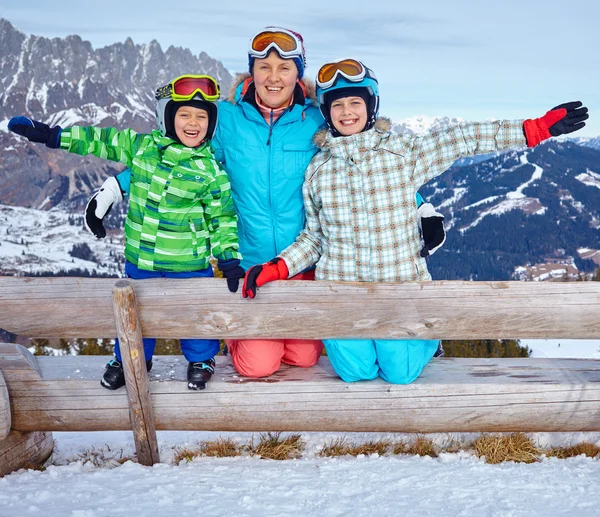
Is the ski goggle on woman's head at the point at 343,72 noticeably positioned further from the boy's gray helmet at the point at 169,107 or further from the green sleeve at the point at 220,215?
the green sleeve at the point at 220,215

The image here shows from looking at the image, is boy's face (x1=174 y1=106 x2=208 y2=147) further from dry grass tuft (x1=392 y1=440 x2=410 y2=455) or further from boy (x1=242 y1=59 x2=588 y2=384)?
dry grass tuft (x1=392 y1=440 x2=410 y2=455)

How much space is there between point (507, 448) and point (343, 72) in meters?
2.99

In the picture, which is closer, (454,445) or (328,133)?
(328,133)

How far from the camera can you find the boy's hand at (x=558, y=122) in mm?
4035

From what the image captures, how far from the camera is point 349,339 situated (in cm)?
421

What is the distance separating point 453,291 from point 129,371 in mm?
2278

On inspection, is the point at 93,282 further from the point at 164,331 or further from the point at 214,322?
the point at 214,322

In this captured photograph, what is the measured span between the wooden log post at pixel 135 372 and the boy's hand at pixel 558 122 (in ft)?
9.42

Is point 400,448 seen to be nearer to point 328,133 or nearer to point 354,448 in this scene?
point 354,448

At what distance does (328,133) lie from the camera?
451 cm

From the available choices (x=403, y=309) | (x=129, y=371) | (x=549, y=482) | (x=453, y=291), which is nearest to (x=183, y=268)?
(x=129, y=371)

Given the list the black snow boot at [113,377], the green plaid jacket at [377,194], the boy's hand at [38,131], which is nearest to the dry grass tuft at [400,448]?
the green plaid jacket at [377,194]

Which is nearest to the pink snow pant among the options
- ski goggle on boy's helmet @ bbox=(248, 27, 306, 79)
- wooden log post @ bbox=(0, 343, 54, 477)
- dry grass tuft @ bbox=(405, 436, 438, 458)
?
dry grass tuft @ bbox=(405, 436, 438, 458)

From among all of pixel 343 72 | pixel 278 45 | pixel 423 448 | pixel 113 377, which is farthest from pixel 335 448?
pixel 278 45
